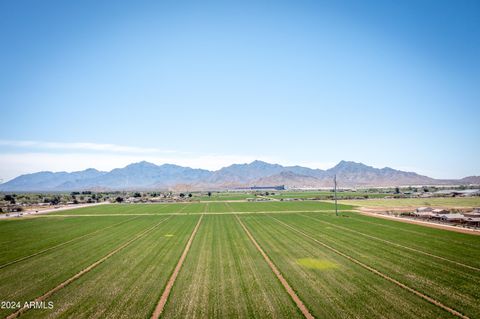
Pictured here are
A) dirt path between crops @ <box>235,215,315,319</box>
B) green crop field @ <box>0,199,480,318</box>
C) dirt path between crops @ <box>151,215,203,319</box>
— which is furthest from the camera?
green crop field @ <box>0,199,480,318</box>

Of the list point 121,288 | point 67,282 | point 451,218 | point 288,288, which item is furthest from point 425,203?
point 67,282

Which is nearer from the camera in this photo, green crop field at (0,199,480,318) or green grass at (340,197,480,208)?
green crop field at (0,199,480,318)

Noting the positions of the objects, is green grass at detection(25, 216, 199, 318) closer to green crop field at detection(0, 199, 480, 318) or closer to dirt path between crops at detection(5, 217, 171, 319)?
green crop field at detection(0, 199, 480, 318)

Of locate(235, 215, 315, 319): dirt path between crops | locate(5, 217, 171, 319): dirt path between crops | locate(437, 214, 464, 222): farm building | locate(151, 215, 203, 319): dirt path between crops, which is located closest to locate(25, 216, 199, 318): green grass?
locate(151, 215, 203, 319): dirt path between crops

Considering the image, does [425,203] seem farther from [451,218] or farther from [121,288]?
[121,288]

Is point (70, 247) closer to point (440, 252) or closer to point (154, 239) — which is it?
point (154, 239)

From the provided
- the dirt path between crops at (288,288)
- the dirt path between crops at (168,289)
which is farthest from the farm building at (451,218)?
the dirt path between crops at (168,289)

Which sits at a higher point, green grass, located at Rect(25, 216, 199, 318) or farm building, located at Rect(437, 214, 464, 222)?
green grass, located at Rect(25, 216, 199, 318)

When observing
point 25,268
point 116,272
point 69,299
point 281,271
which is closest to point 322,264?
point 281,271
